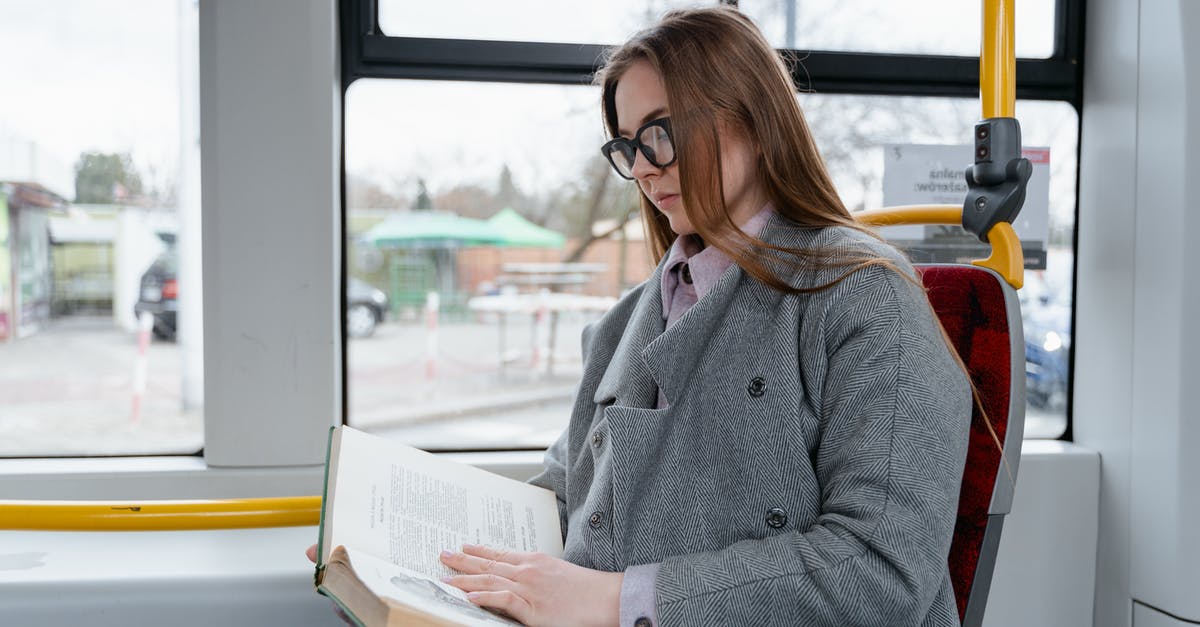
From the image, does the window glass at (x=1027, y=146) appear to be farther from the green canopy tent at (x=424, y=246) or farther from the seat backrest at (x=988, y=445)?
the seat backrest at (x=988, y=445)

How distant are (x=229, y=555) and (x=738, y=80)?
112cm

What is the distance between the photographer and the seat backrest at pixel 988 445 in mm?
1081

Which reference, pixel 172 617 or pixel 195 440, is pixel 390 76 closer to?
pixel 195 440

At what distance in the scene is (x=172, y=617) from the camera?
4.48 ft

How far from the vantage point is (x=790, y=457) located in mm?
968

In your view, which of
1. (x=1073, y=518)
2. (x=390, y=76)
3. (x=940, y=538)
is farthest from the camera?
(x=1073, y=518)

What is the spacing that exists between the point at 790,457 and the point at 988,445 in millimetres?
296

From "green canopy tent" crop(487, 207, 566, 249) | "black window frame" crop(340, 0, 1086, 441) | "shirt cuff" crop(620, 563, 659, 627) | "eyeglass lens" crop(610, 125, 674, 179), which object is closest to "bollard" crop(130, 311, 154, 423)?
"black window frame" crop(340, 0, 1086, 441)

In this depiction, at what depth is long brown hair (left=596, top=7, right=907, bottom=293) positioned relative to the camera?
1062mm

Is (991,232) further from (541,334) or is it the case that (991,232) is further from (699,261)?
(541,334)

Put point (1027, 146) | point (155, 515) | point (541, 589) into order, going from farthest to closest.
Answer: point (1027, 146)
point (155, 515)
point (541, 589)

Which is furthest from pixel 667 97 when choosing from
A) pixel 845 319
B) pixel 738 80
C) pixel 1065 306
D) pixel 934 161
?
pixel 1065 306

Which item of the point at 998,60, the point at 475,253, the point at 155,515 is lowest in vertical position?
the point at 155,515

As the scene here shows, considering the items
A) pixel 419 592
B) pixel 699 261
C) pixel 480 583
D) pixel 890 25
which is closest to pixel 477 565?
pixel 480 583
